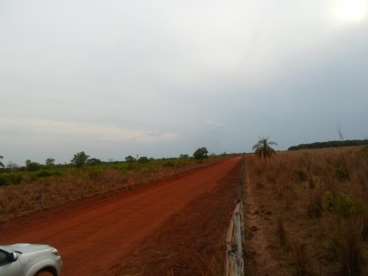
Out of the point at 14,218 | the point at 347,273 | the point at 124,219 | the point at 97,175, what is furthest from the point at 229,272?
the point at 97,175

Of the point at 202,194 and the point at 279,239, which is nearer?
the point at 279,239

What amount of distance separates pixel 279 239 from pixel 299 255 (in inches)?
80.3

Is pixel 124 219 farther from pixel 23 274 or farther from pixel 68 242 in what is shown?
pixel 23 274

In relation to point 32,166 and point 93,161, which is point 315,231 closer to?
point 32,166

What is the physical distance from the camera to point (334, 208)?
35.2 feet

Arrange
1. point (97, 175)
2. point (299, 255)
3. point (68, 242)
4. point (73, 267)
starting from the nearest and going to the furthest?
point (299, 255) < point (73, 267) < point (68, 242) < point (97, 175)

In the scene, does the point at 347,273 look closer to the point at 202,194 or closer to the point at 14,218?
the point at 14,218

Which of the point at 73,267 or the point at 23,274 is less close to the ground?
the point at 23,274

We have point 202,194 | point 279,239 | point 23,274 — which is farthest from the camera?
point 202,194

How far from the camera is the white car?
18.3 ft

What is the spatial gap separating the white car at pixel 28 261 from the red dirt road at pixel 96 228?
155cm

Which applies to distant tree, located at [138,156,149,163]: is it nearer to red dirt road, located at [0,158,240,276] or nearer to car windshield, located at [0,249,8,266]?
red dirt road, located at [0,158,240,276]

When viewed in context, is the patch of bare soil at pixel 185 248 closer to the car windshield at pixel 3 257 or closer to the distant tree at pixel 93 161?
the car windshield at pixel 3 257

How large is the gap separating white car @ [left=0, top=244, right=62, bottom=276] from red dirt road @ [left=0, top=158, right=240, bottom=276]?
1.55m
